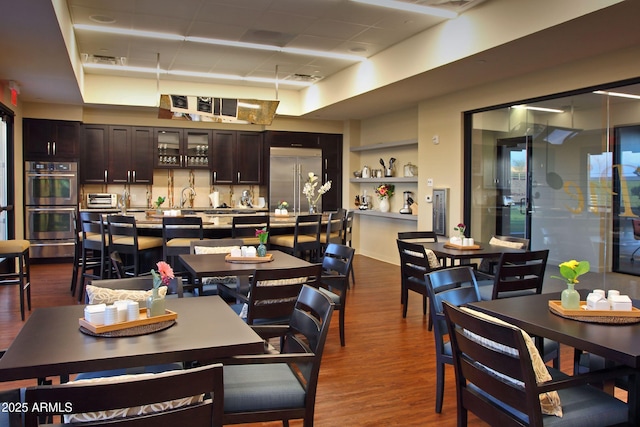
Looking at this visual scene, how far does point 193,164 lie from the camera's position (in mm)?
10070

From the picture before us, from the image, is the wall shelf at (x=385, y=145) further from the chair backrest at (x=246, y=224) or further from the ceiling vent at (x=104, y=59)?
the ceiling vent at (x=104, y=59)

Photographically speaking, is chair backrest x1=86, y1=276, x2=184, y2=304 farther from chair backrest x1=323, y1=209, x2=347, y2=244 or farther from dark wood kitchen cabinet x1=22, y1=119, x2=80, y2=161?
dark wood kitchen cabinet x1=22, y1=119, x2=80, y2=161

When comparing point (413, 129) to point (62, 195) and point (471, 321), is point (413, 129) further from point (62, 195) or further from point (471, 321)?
point (471, 321)

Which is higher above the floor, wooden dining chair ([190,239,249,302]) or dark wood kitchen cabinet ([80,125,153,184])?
dark wood kitchen cabinet ([80,125,153,184])

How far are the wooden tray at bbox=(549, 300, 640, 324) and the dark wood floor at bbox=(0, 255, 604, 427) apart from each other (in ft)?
3.05

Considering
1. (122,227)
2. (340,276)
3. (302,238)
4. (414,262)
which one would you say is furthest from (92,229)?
(414,262)

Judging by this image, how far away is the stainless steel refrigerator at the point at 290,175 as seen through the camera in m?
10.2

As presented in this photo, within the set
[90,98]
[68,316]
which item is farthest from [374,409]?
[90,98]

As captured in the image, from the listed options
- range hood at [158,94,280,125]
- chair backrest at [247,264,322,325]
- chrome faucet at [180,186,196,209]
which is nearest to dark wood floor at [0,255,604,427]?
chair backrest at [247,264,322,325]

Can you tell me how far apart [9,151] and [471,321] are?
27.8ft

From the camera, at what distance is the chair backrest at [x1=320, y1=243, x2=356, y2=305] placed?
167 inches

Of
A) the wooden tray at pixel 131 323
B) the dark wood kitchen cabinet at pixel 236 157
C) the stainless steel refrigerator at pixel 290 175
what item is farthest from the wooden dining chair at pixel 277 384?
the dark wood kitchen cabinet at pixel 236 157

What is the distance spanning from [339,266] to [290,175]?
6146 millimetres

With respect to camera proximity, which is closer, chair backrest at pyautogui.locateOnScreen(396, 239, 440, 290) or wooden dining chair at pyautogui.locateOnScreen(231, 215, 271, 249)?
chair backrest at pyautogui.locateOnScreen(396, 239, 440, 290)
